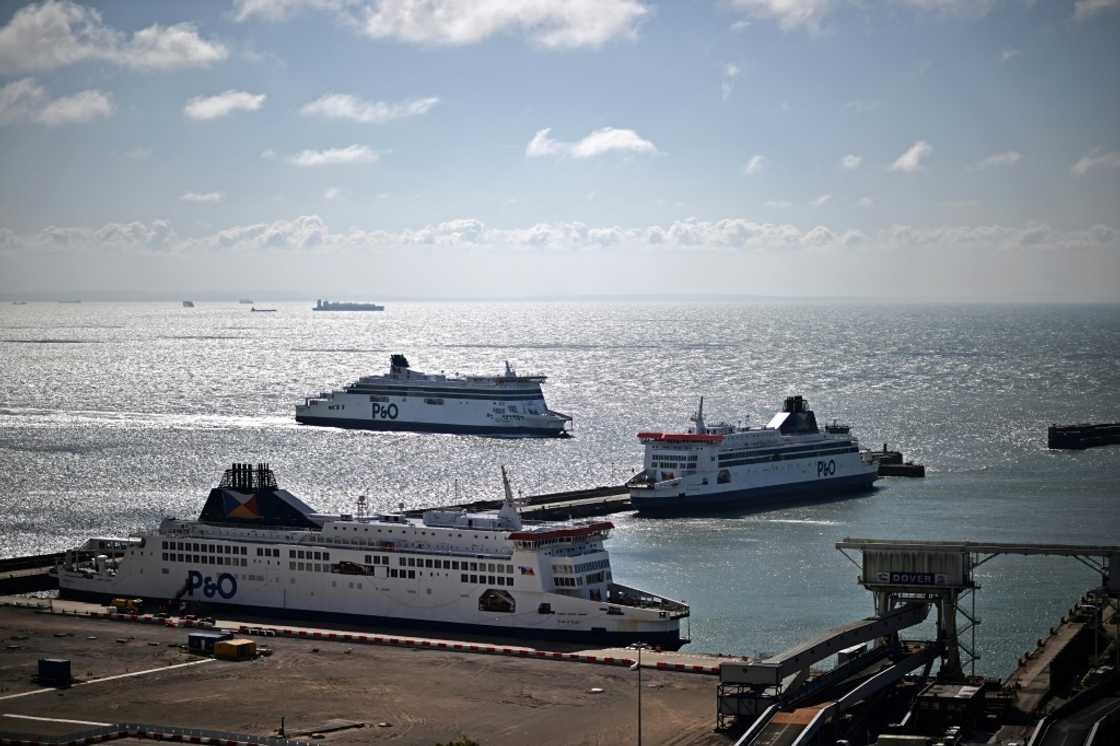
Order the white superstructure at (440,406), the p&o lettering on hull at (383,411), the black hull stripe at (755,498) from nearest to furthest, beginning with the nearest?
1. the black hull stripe at (755,498)
2. the white superstructure at (440,406)
3. the p&o lettering on hull at (383,411)

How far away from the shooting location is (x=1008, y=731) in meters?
45.2

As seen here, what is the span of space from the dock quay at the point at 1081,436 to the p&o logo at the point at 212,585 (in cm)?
7805

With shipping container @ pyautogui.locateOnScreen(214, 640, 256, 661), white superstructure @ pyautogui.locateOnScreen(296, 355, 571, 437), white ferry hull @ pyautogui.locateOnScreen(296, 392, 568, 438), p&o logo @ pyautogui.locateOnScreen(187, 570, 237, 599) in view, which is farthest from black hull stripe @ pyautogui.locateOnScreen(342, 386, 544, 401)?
shipping container @ pyautogui.locateOnScreen(214, 640, 256, 661)

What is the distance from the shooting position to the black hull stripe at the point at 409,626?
57.5 m

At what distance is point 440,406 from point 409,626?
265 feet

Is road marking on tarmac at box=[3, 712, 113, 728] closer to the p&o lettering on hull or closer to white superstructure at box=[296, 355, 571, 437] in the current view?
white superstructure at box=[296, 355, 571, 437]

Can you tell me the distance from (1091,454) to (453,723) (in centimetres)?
8530

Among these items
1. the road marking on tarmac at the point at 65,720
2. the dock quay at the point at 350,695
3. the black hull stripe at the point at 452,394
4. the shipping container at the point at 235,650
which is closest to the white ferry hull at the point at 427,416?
the black hull stripe at the point at 452,394

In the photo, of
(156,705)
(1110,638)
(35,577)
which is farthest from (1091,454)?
(156,705)

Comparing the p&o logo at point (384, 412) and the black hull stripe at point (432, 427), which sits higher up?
the p&o logo at point (384, 412)

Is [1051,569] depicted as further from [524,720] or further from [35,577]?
[35,577]

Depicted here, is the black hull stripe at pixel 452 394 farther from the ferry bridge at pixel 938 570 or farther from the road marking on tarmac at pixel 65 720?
the road marking on tarmac at pixel 65 720

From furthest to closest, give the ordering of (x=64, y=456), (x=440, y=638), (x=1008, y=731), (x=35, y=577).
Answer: (x=64, y=456) < (x=35, y=577) < (x=440, y=638) < (x=1008, y=731)

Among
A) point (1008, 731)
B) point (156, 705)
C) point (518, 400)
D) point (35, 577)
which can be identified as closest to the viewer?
point (1008, 731)
